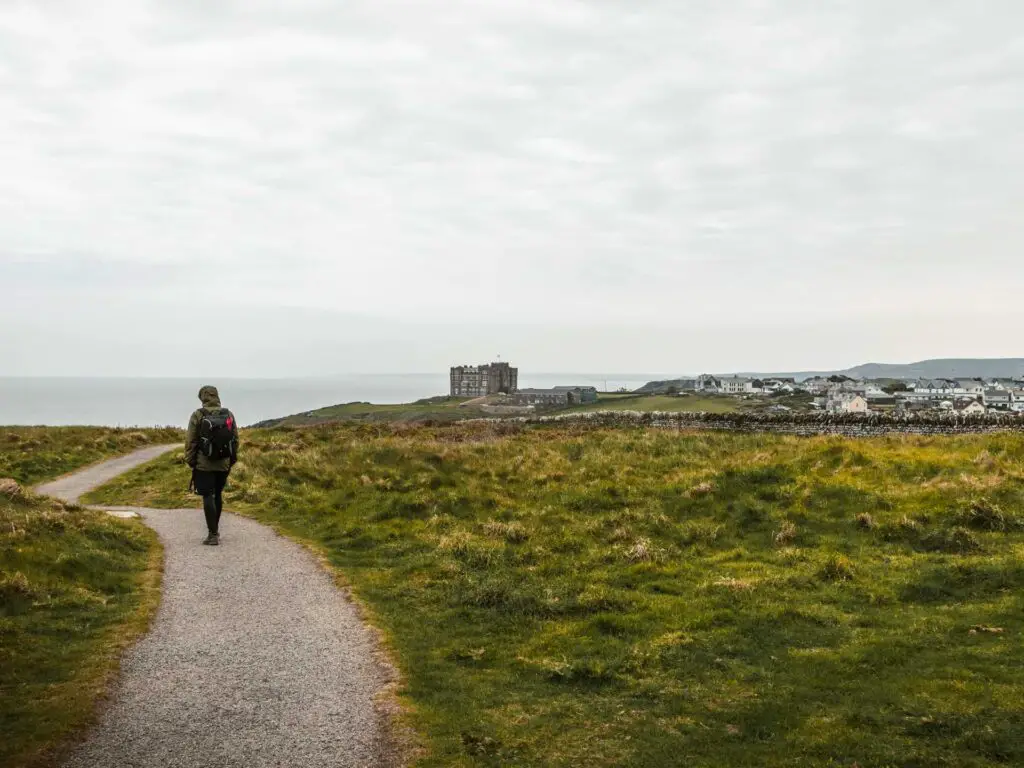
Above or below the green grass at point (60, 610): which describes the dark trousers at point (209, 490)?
above

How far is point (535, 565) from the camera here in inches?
480

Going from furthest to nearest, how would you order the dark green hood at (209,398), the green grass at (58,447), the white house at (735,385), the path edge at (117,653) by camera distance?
the white house at (735,385), the green grass at (58,447), the dark green hood at (209,398), the path edge at (117,653)

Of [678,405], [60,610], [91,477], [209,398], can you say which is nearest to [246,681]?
[60,610]

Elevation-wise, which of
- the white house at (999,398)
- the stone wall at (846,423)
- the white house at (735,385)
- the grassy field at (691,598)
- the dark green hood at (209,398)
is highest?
the dark green hood at (209,398)

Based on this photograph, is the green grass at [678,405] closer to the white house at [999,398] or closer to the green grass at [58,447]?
the white house at [999,398]

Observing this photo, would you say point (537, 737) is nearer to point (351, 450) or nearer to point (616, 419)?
point (351, 450)

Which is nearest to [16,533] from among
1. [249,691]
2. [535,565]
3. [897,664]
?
[249,691]

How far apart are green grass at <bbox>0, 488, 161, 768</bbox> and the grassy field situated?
2984 millimetres

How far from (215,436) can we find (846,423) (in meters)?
30.6

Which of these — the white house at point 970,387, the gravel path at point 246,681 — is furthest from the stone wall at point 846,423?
the white house at point 970,387

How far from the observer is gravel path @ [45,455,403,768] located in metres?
5.78

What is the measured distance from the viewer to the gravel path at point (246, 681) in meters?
5.78

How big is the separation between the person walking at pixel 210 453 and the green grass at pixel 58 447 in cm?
1209

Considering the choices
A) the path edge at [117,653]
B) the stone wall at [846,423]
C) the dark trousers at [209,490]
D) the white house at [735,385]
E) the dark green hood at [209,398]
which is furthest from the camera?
the white house at [735,385]
